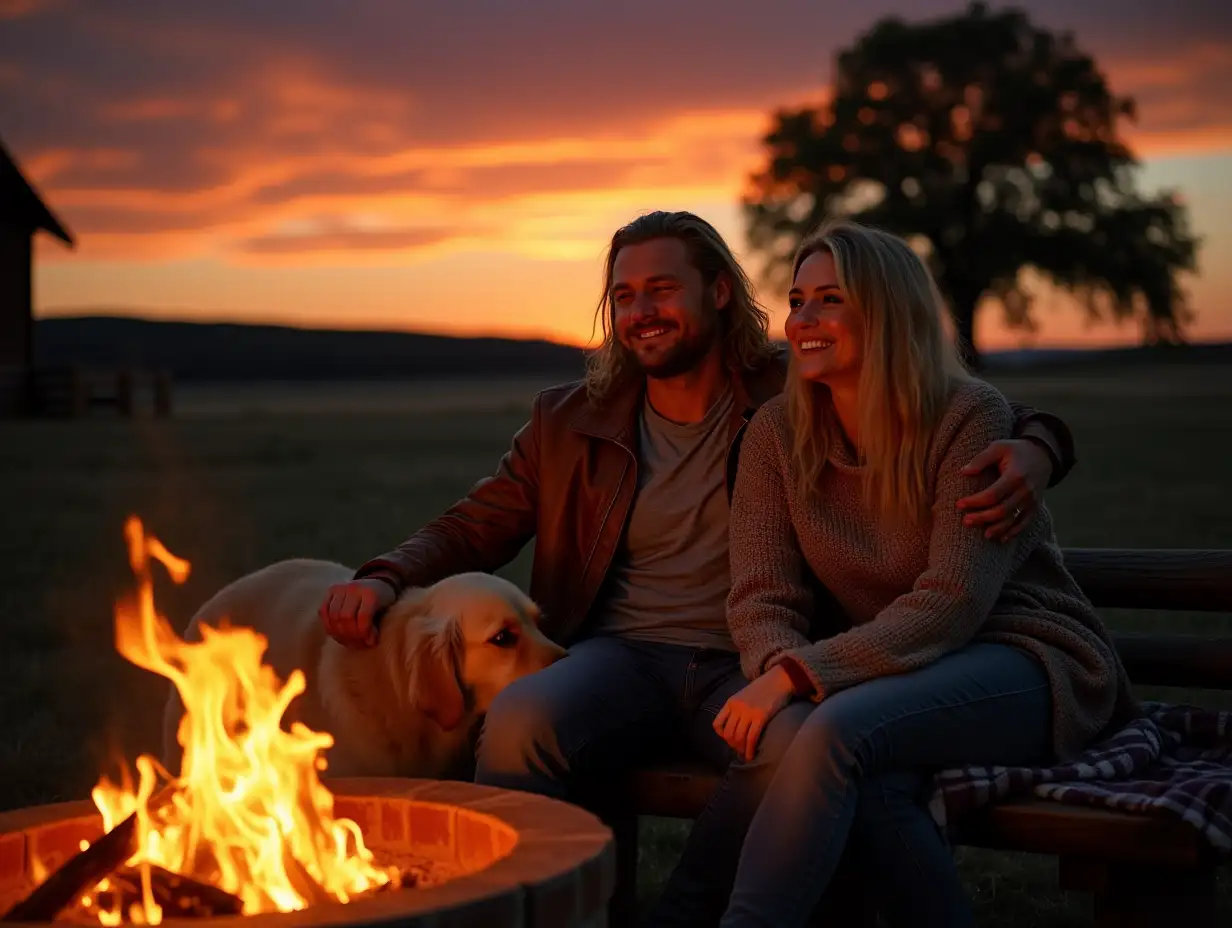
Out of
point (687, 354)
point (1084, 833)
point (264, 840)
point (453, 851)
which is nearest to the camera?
point (264, 840)

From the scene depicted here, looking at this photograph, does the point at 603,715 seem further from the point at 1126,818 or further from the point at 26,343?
the point at 26,343

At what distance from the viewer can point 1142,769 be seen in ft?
11.7

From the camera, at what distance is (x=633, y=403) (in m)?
→ 4.57

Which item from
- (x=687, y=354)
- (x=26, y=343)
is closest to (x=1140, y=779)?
(x=687, y=354)

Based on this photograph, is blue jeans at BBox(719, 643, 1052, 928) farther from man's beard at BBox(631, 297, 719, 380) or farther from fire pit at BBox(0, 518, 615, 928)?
man's beard at BBox(631, 297, 719, 380)

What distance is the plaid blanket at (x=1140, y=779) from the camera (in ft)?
10.5

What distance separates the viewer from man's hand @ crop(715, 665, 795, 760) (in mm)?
3527

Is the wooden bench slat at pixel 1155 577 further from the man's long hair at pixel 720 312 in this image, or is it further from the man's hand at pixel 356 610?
the man's hand at pixel 356 610

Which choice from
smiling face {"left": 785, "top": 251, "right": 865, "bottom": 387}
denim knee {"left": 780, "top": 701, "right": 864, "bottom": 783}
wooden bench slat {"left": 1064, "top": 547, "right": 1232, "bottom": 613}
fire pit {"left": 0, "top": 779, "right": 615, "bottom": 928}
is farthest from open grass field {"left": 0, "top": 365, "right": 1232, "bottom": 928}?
fire pit {"left": 0, "top": 779, "right": 615, "bottom": 928}

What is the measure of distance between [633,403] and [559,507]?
378mm

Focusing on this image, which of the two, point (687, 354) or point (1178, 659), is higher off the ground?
point (687, 354)

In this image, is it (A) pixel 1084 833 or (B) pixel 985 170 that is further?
(B) pixel 985 170

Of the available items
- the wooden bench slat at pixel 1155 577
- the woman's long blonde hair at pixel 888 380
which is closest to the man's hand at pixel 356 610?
the woman's long blonde hair at pixel 888 380

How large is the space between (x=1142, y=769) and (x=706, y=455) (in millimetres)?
1481
